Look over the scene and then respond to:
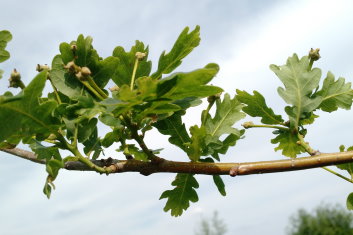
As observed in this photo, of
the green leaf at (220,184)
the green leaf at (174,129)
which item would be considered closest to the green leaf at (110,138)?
the green leaf at (174,129)

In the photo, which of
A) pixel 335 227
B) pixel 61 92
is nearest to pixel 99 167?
pixel 61 92

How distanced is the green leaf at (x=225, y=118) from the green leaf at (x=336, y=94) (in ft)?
1.77

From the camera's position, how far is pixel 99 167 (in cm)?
187

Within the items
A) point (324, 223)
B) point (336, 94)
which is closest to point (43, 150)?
point (336, 94)

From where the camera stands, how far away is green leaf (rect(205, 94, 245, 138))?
2139 mm

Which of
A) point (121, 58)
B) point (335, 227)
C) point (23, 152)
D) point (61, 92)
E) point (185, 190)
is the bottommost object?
point (185, 190)

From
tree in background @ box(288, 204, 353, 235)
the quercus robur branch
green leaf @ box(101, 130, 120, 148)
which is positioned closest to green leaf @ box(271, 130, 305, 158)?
the quercus robur branch

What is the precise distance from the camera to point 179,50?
6.09ft

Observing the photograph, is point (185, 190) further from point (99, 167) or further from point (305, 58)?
point (305, 58)

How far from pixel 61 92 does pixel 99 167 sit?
0.40m

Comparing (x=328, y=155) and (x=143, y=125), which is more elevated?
(x=143, y=125)

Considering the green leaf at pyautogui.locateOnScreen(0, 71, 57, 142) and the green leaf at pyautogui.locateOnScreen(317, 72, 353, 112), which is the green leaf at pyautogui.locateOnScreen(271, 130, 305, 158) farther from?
the green leaf at pyautogui.locateOnScreen(0, 71, 57, 142)

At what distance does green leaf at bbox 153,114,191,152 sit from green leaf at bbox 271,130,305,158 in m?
0.59

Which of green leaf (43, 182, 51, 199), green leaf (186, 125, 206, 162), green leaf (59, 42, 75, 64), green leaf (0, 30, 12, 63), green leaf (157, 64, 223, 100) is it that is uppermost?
green leaf (0, 30, 12, 63)
